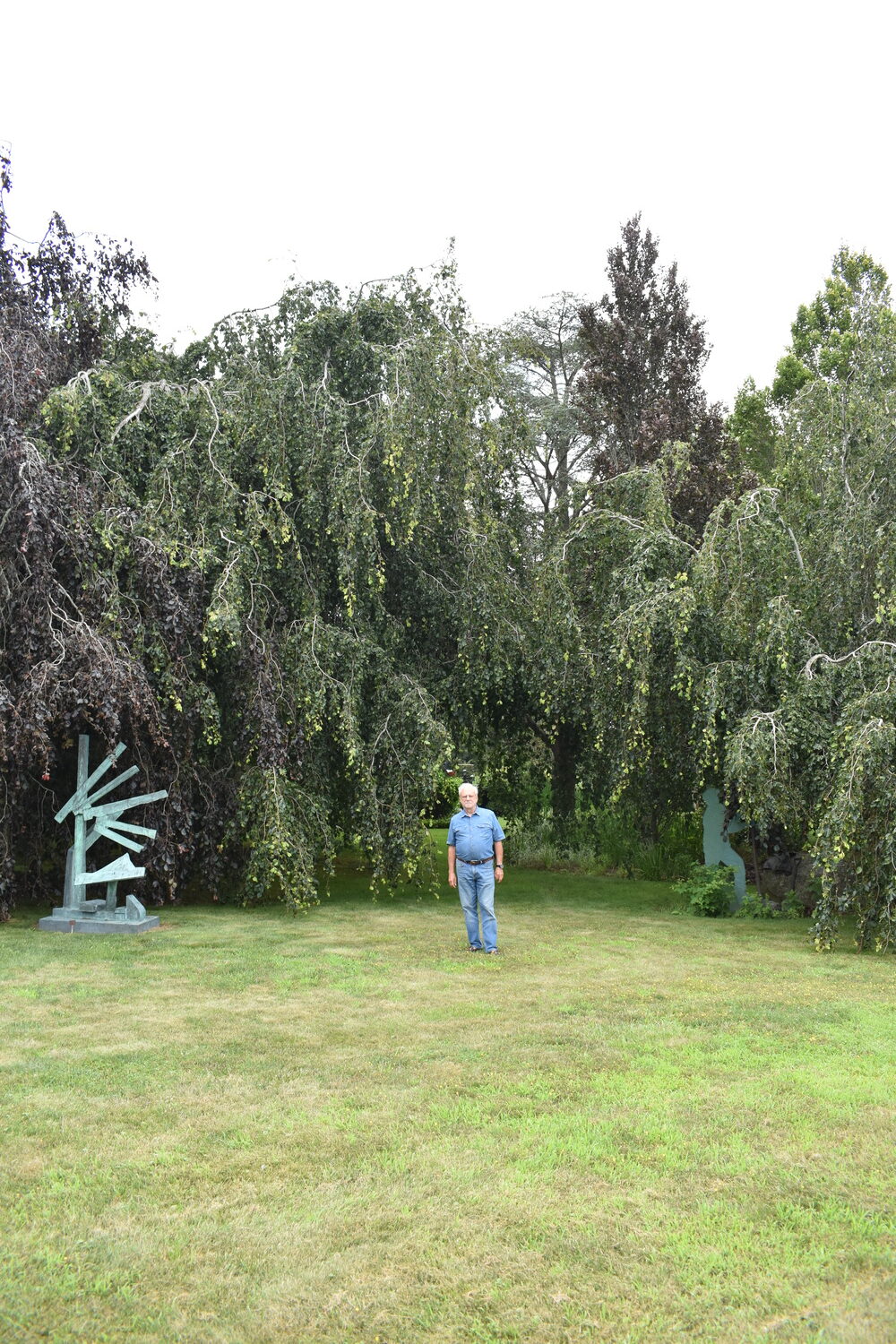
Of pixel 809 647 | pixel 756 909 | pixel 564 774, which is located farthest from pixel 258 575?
pixel 756 909

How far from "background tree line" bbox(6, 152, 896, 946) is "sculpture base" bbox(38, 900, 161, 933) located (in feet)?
1.70

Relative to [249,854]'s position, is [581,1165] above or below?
below

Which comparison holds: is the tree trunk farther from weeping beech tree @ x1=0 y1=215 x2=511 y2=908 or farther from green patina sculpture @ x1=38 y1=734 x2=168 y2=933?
green patina sculpture @ x1=38 y1=734 x2=168 y2=933

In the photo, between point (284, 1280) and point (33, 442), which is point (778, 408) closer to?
point (33, 442)

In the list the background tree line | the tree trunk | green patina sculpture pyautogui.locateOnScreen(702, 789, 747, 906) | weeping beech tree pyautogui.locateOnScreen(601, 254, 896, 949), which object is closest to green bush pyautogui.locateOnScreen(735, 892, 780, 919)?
green patina sculpture pyautogui.locateOnScreen(702, 789, 747, 906)

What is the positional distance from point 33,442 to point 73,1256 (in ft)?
23.3

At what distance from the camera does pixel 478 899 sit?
810 centimetres

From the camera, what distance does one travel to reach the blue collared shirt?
8.09 m

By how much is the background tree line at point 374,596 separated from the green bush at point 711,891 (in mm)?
971

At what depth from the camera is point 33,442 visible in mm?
8914

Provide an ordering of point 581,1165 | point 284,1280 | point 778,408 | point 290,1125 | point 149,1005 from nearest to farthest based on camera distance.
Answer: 1. point 284,1280
2. point 581,1165
3. point 290,1125
4. point 149,1005
5. point 778,408

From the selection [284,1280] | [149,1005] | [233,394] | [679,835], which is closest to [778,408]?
[679,835]

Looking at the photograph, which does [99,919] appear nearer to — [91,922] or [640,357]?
[91,922]

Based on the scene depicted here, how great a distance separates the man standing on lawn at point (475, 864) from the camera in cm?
808
